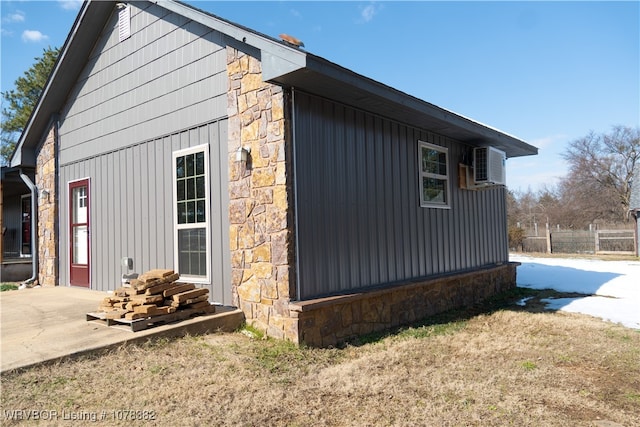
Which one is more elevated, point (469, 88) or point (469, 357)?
point (469, 88)

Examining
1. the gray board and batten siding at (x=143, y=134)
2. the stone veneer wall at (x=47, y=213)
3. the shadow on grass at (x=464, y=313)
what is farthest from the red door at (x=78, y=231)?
the shadow on grass at (x=464, y=313)

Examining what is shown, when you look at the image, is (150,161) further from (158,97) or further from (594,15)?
(594,15)

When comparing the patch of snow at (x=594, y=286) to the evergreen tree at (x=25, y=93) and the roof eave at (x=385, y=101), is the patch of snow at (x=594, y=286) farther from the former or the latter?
the evergreen tree at (x=25, y=93)

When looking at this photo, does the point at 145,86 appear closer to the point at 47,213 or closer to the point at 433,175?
the point at 47,213

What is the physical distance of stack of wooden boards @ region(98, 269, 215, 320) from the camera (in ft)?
14.6

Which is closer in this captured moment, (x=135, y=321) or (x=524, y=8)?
(x=135, y=321)

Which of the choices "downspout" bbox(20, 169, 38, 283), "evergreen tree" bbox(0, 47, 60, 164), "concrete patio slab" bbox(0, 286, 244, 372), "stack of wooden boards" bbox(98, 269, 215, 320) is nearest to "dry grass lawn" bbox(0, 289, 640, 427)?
"concrete patio slab" bbox(0, 286, 244, 372)

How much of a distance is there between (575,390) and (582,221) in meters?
32.1

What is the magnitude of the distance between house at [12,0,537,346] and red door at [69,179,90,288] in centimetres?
4

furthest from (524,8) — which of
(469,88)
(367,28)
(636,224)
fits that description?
(636,224)

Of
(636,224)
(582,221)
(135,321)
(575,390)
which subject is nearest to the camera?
(575,390)

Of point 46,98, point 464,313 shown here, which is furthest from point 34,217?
point 464,313

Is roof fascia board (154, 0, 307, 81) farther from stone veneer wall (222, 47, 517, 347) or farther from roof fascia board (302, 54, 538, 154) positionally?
stone veneer wall (222, 47, 517, 347)

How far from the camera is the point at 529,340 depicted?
5.14 meters
